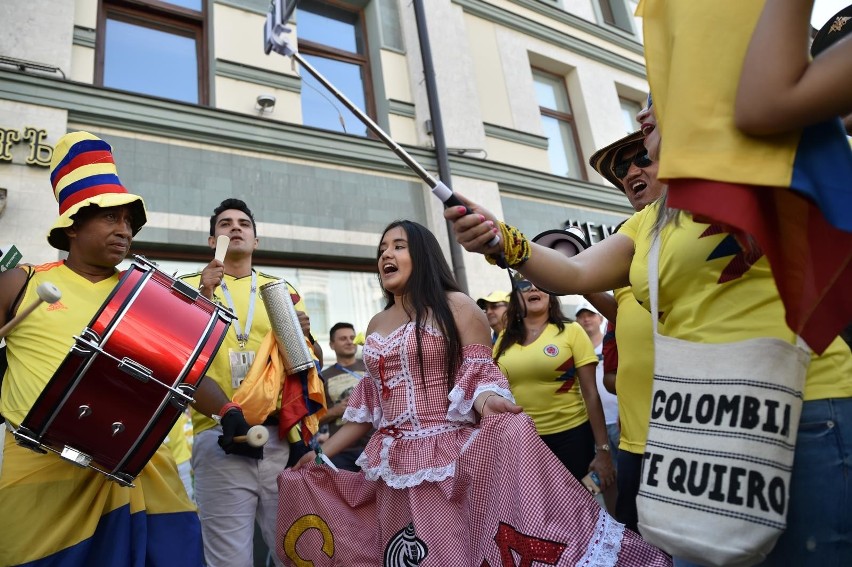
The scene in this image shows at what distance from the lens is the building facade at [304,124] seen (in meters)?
→ 6.08

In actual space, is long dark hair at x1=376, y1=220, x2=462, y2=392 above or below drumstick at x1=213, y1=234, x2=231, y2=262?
below

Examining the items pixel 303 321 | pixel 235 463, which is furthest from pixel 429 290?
pixel 235 463

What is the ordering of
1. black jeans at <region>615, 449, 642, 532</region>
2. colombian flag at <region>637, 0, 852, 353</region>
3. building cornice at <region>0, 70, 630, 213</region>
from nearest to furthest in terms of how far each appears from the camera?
colombian flag at <region>637, 0, 852, 353</region> → black jeans at <region>615, 449, 642, 532</region> → building cornice at <region>0, 70, 630, 213</region>

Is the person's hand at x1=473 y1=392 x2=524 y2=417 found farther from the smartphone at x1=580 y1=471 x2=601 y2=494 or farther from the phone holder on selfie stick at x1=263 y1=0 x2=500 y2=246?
the smartphone at x1=580 y1=471 x2=601 y2=494

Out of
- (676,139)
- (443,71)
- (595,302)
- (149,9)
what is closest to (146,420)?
(676,139)

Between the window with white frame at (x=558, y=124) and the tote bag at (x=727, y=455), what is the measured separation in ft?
32.9

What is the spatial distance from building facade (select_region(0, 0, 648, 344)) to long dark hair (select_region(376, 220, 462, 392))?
2.67 meters

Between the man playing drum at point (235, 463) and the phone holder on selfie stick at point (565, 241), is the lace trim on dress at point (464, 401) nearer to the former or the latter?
the phone holder on selfie stick at point (565, 241)

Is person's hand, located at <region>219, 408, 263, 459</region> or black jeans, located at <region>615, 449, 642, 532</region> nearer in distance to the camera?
person's hand, located at <region>219, 408, 263, 459</region>

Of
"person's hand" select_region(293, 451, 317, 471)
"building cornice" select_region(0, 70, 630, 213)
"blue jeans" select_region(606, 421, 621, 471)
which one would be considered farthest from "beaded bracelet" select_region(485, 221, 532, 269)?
"building cornice" select_region(0, 70, 630, 213)

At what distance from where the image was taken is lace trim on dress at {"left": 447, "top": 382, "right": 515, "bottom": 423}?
2.30m

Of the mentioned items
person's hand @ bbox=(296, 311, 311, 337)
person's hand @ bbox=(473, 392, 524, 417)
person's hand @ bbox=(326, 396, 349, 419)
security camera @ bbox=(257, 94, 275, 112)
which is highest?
security camera @ bbox=(257, 94, 275, 112)

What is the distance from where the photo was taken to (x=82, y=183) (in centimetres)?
254

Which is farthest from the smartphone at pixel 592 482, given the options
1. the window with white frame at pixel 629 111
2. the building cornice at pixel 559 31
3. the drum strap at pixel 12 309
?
the window with white frame at pixel 629 111
